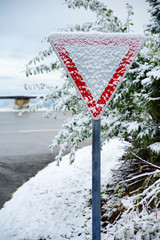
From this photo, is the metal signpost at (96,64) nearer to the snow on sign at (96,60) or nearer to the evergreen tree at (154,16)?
the snow on sign at (96,60)

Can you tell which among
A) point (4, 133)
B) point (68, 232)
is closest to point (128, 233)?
point (68, 232)

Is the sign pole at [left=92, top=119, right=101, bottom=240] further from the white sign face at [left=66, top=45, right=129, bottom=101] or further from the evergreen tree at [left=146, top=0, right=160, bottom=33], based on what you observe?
the evergreen tree at [left=146, top=0, right=160, bottom=33]

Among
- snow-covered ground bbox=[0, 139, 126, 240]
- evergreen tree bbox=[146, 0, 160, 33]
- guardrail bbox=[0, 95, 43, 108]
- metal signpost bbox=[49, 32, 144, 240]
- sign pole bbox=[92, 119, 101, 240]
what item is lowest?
snow-covered ground bbox=[0, 139, 126, 240]

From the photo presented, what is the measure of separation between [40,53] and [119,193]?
2.00 meters

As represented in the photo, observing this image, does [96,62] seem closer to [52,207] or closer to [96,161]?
[96,161]

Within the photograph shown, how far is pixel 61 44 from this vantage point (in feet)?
4.12

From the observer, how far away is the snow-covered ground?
2.29 m

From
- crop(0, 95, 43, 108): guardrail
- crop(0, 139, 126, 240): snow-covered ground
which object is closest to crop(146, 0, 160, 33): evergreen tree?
crop(0, 139, 126, 240): snow-covered ground

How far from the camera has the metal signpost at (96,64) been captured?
4.11 ft

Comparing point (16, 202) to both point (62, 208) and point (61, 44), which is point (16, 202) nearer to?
point (62, 208)

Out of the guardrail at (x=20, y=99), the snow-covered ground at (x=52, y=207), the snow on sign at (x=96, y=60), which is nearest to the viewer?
the snow on sign at (x=96, y=60)

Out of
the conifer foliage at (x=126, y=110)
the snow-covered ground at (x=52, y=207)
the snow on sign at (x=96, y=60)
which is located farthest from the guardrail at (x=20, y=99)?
the snow on sign at (x=96, y=60)

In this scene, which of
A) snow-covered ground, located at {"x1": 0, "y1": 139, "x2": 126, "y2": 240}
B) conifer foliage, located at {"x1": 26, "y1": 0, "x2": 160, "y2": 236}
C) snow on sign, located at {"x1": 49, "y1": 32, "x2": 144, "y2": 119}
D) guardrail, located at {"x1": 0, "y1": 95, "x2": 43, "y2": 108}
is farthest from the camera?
guardrail, located at {"x1": 0, "y1": 95, "x2": 43, "y2": 108}

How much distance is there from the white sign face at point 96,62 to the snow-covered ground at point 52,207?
1.59 m
